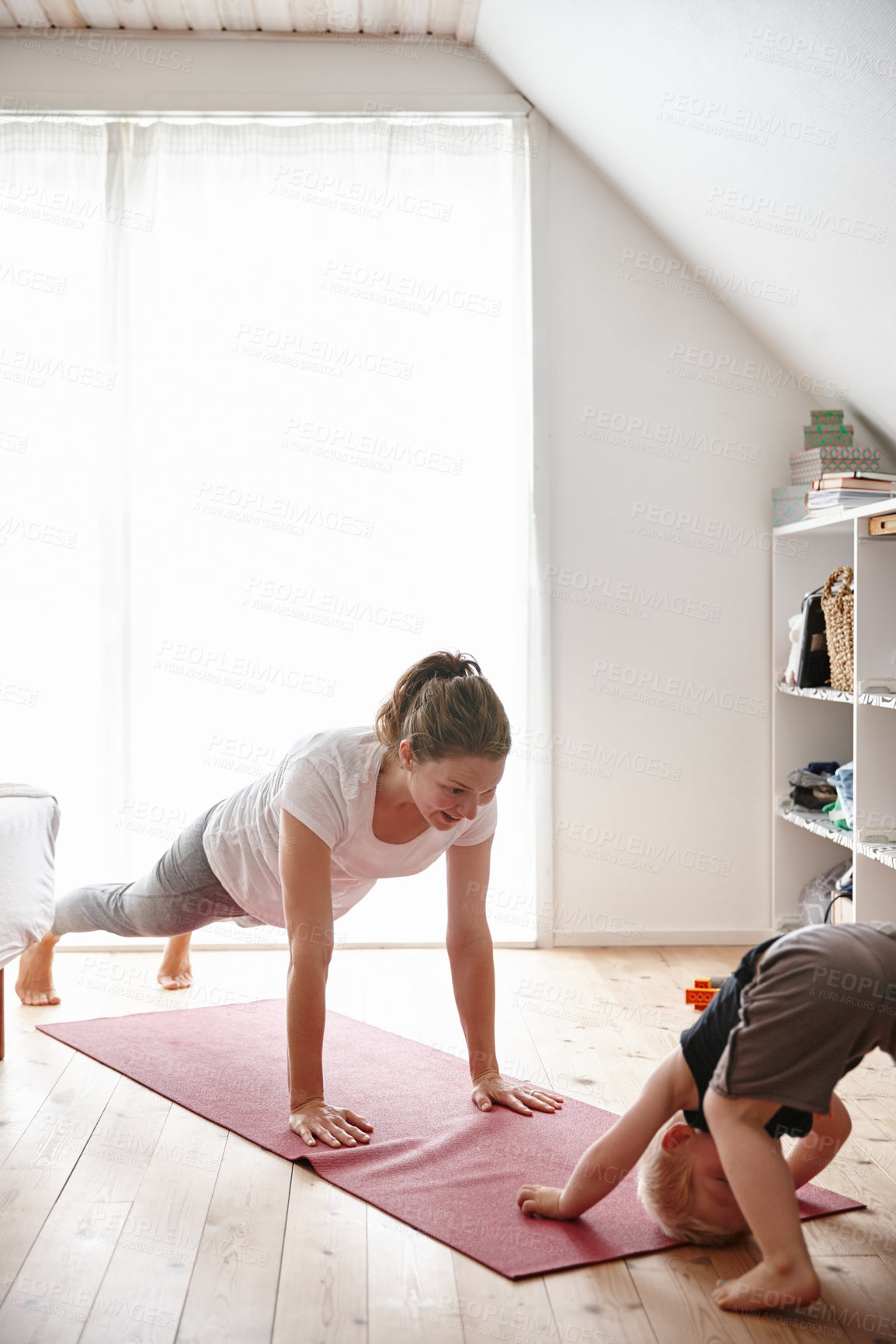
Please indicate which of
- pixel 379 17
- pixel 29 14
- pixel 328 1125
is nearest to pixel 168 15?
pixel 29 14

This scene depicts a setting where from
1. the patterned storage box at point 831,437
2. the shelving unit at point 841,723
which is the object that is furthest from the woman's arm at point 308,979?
the patterned storage box at point 831,437

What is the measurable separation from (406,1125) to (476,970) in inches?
11.8

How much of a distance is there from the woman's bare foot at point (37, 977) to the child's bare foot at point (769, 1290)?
75.3 inches

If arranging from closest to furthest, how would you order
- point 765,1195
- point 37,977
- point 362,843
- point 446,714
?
point 765,1195 → point 446,714 → point 362,843 → point 37,977

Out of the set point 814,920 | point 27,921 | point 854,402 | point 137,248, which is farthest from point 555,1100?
point 137,248

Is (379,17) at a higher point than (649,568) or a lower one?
higher

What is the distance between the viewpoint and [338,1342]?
4.60ft

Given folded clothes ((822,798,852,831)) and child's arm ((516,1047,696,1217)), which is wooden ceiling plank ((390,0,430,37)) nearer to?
folded clothes ((822,798,852,831))

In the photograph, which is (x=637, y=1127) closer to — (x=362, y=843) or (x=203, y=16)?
(x=362, y=843)

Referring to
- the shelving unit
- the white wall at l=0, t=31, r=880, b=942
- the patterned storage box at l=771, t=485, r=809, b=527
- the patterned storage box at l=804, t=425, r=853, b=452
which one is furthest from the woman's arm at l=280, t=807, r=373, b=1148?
the patterned storage box at l=804, t=425, r=853, b=452

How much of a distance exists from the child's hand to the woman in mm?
351

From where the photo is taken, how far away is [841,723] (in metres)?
3.57

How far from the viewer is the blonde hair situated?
6.07 feet

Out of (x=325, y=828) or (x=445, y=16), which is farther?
(x=445, y=16)
